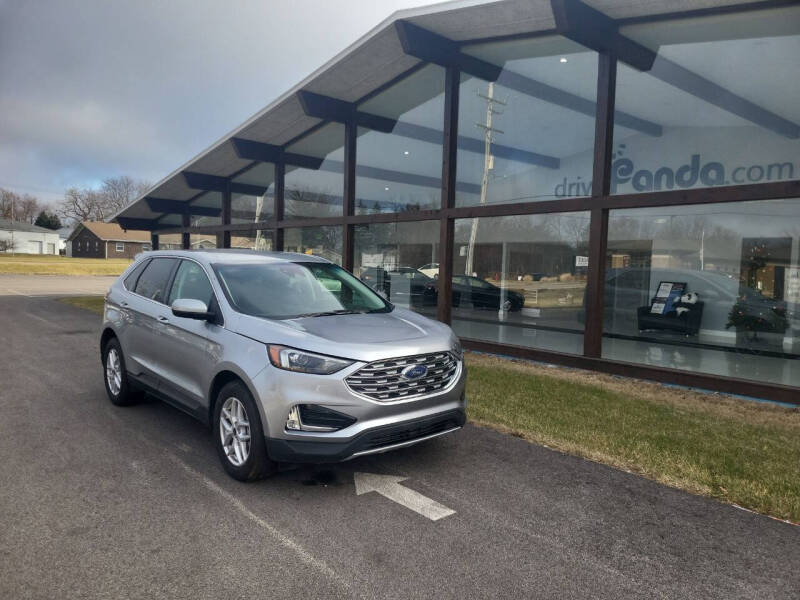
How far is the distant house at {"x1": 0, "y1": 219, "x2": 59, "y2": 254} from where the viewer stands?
9644 cm

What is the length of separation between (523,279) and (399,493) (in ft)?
23.7

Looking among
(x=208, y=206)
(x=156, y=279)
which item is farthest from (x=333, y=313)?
(x=208, y=206)

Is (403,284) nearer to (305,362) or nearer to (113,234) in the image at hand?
(305,362)

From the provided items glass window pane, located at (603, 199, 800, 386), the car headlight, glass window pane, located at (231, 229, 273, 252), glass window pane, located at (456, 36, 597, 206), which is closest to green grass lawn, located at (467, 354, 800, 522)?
glass window pane, located at (603, 199, 800, 386)

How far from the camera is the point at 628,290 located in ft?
31.0

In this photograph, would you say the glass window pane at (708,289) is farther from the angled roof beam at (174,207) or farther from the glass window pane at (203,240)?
the angled roof beam at (174,207)

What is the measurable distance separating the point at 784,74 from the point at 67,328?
562 inches

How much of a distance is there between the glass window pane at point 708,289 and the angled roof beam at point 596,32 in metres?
2.35

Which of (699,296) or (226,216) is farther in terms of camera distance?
(226,216)

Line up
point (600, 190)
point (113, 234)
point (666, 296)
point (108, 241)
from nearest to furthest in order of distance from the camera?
point (600, 190)
point (666, 296)
point (108, 241)
point (113, 234)

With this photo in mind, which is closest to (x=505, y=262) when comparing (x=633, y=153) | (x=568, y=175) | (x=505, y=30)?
(x=568, y=175)

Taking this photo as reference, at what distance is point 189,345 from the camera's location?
16.3 ft

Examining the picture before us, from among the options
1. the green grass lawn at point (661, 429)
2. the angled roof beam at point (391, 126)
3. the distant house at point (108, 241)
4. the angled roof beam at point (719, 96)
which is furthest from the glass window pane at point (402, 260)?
the distant house at point (108, 241)

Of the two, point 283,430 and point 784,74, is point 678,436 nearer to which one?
point 283,430
